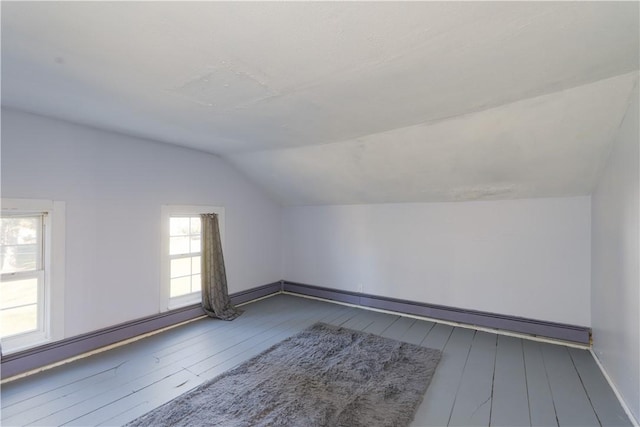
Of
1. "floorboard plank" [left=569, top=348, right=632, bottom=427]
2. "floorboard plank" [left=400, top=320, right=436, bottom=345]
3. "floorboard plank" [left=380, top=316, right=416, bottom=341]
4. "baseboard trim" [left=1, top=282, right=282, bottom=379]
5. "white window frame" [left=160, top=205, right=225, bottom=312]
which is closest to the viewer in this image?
"floorboard plank" [left=569, top=348, right=632, bottom=427]

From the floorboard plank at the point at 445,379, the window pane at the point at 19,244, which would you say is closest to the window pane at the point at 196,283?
the window pane at the point at 19,244

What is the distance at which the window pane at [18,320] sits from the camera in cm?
262

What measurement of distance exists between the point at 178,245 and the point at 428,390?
3406 mm

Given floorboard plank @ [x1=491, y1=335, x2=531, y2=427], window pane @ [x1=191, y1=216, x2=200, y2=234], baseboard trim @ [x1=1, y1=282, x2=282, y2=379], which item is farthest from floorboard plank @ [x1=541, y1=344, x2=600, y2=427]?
window pane @ [x1=191, y1=216, x2=200, y2=234]

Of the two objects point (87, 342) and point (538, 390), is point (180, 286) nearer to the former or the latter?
point (87, 342)

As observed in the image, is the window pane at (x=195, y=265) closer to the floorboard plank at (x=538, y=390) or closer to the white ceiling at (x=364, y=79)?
the white ceiling at (x=364, y=79)

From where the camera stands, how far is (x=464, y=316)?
3830mm

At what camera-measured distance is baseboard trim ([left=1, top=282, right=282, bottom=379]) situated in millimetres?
2590

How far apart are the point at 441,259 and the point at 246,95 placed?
10.7 feet

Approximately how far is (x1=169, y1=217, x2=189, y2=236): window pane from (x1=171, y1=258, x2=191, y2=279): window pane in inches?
14.2

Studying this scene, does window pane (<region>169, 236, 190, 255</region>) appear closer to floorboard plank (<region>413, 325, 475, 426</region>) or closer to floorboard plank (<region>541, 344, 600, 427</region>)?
floorboard plank (<region>413, 325, 475, 426</region>)

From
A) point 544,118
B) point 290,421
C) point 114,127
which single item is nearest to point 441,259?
point 544,118

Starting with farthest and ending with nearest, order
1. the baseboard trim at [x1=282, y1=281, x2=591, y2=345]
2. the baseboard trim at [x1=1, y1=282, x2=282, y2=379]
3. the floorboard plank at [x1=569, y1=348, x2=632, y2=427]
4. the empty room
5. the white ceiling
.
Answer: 1. the baseboard trim at [x1=282, y1=281, x2=591, y2=345]
2. the baseboard trim at [x1=1, y1=282, x2=282, y2=379]
3. the floorboard plank at [x1=569, y1=348, x2=632, y2=427]
4. the empty room
5. the white ceiling

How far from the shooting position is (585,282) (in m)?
3.19
